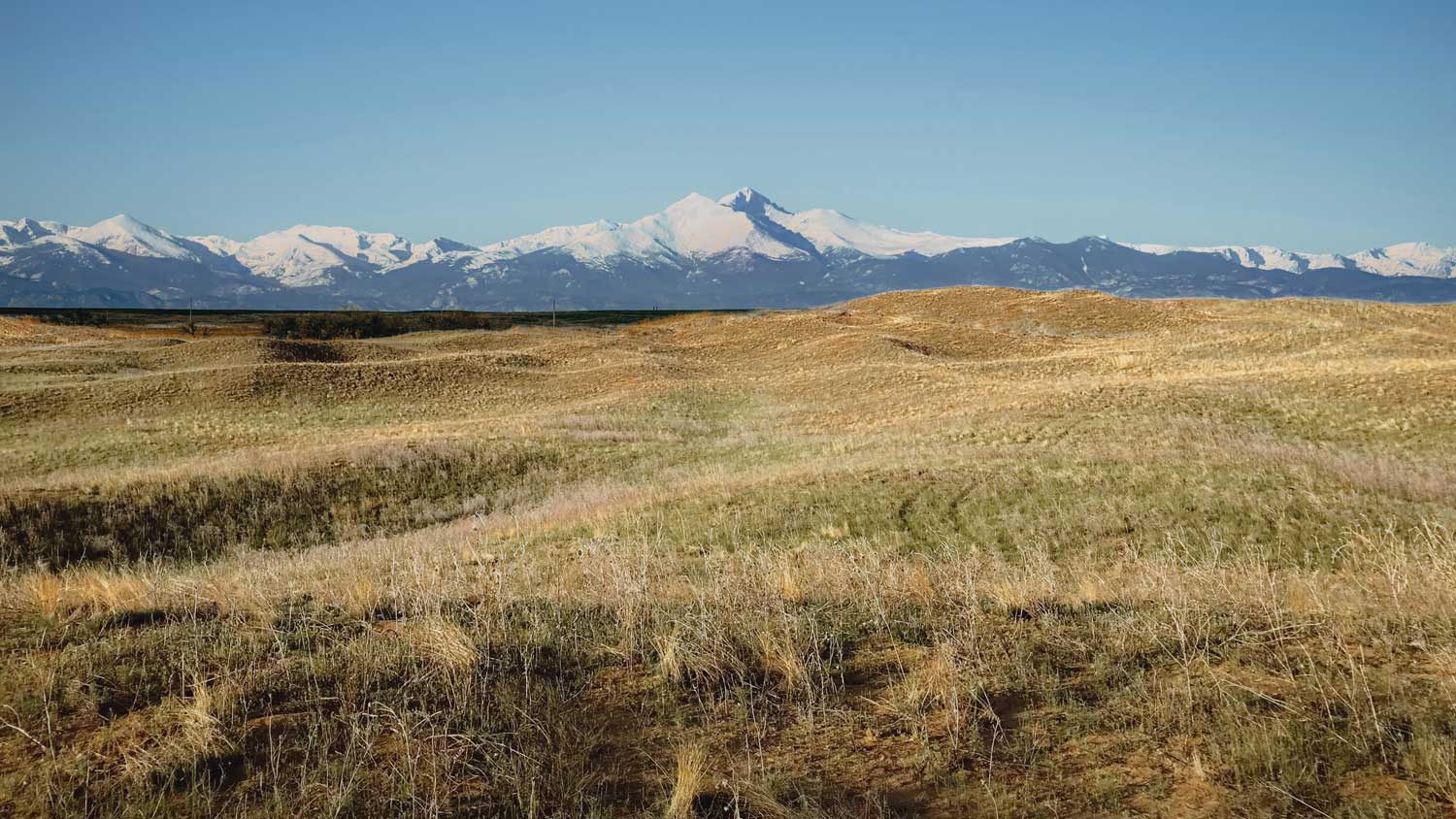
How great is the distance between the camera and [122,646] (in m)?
6.25

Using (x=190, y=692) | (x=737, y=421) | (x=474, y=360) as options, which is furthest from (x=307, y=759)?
(x=474, y=360)

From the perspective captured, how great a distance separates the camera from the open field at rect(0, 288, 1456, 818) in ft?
14.9

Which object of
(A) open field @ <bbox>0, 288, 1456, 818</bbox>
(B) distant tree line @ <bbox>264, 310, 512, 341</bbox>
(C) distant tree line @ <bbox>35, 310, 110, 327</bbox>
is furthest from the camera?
(C) distant tree line @ <bbox>35, 310, 110, 327</bbox>

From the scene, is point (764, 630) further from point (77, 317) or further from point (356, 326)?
point (77, 317)

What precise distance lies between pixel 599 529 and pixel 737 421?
2183 centimetres

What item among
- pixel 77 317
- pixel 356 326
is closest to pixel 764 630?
pixel 356 326

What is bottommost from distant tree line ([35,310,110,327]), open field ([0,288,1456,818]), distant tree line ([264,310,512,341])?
open field ([0,288,1456,818])

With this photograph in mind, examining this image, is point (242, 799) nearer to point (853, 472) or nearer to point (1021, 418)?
point (853, 472)

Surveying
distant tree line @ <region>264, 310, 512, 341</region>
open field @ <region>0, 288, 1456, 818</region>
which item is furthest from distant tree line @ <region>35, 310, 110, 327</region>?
open field @ <region>0, 288, 1456, 818</region>

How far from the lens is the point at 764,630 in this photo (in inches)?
257

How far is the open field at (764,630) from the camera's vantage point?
4.54 meters

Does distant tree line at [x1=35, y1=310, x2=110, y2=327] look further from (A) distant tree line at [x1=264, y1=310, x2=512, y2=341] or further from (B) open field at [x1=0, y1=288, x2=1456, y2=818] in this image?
(B) open field at [x1=0, y1=288, x2=1456, y2=818]

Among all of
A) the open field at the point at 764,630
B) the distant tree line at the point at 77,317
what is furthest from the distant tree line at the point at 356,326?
the open field at the point at 764,630

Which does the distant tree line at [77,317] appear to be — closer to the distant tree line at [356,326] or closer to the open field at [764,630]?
the distant tree line at [356,326]
